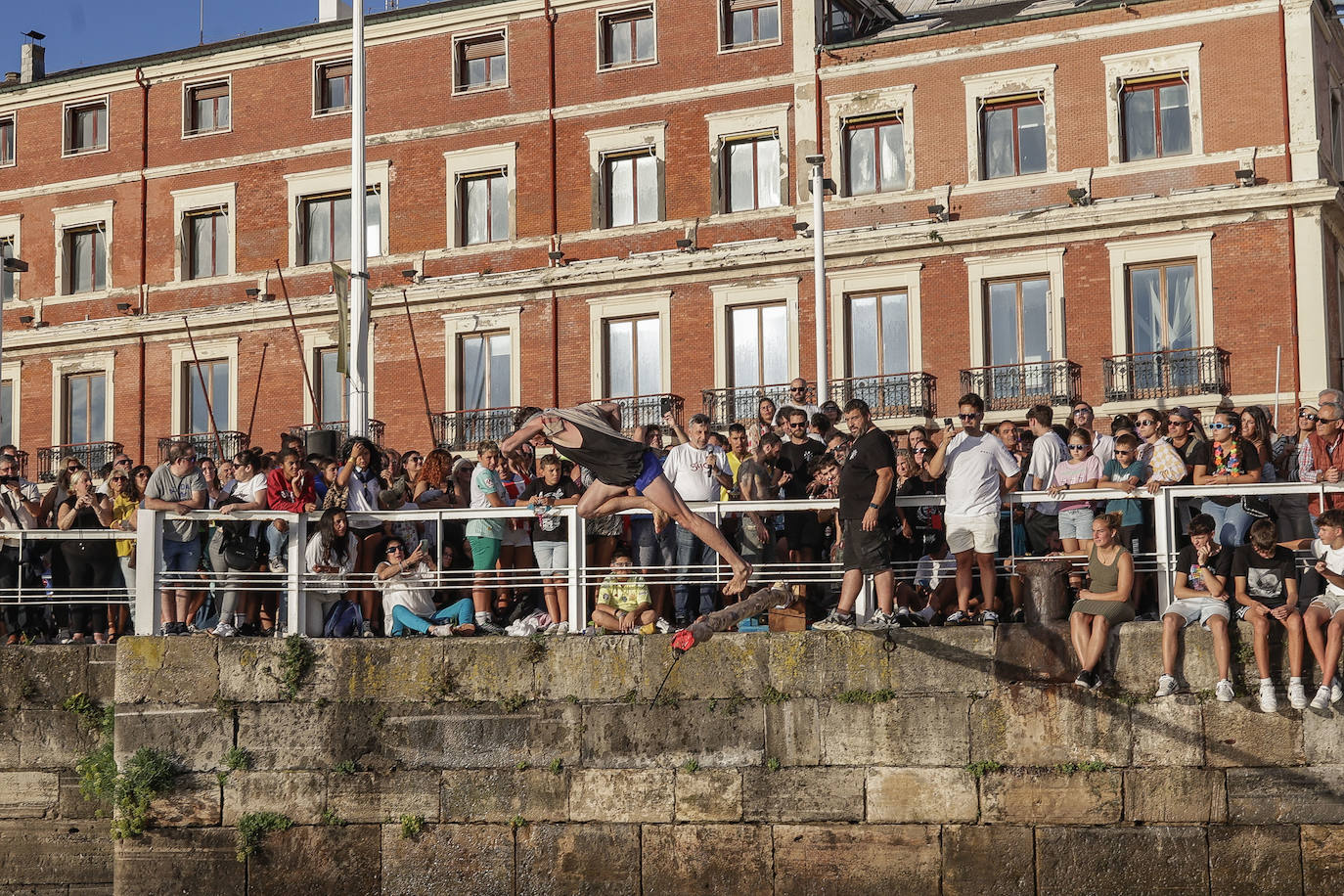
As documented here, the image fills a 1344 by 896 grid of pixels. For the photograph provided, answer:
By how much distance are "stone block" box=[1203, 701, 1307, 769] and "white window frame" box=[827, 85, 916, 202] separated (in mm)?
20699

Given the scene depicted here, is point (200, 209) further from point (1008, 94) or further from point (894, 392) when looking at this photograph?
point (1008, 94)

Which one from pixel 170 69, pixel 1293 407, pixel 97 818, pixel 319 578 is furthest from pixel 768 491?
pixel 170 69

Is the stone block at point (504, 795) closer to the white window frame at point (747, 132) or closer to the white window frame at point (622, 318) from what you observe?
the white window frame at point (622, 318)

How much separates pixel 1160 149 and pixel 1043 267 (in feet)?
9.40

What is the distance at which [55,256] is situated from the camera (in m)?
37.4

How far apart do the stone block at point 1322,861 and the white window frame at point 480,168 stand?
2486cm

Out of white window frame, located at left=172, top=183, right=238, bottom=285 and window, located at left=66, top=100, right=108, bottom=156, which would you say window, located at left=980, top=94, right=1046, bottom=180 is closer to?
white window frame, located at left=172, top=183, right=238, bottom=285

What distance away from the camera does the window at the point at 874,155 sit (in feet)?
102

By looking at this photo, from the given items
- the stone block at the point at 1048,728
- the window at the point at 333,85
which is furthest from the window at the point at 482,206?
the stone block at the point at 1048,728

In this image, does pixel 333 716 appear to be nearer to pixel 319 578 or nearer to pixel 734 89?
pixel 319 578

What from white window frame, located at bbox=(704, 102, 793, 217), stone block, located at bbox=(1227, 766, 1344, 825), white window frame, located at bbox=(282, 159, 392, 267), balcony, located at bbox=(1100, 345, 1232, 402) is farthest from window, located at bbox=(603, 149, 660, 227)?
stone block, located at bbox=(1227, 766, 1344, 825)

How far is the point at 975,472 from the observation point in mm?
12289

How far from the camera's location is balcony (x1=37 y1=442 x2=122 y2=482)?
3606 cm

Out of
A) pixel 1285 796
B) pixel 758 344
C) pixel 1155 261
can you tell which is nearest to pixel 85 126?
A: pixel 758 344
